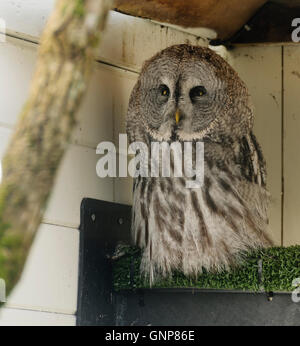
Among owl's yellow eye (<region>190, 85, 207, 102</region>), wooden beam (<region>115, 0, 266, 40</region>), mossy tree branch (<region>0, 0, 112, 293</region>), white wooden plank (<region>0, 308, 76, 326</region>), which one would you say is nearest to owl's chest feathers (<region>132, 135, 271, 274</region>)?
owl's yellow eye (<region>190, 85, 207, 102</region>)

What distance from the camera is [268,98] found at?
372 centimetres

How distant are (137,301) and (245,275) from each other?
43 centimetres

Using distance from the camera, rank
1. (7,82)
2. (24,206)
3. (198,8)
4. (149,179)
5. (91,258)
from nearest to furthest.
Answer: (24,206) < (7,82) < (91,258) < (149,179) < (198,8)

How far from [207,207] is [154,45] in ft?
2.83

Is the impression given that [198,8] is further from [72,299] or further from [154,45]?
[72,299]

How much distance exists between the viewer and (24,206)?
1361mm

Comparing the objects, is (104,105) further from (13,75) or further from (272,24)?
(272,24)

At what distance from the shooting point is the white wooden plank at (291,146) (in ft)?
11.8

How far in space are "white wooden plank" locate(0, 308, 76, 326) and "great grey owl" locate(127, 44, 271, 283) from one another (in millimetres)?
338

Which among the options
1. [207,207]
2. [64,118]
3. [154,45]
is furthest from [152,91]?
[64,118]

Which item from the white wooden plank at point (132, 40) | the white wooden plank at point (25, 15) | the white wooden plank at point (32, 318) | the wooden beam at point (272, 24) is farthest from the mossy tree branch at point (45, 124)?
the wooden beam at point (272, 24)

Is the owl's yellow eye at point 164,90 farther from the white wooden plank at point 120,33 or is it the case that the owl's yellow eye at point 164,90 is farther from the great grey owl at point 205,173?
the white wooden plank at point 120,33

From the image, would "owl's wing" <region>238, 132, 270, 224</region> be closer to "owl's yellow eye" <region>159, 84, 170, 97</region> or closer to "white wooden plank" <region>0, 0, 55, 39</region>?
"owl's yellow eye" <region>159, 84, 170, 97</region>

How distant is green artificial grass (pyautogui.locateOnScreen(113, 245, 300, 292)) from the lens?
270 cm
